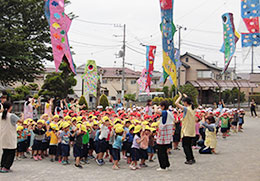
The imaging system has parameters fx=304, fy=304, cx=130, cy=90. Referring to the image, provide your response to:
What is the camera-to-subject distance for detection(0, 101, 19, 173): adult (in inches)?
281

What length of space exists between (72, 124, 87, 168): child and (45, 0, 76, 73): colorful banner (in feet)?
10.6

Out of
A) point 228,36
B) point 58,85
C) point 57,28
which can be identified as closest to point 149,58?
point 58,85

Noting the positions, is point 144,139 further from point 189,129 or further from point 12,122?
point 12,122

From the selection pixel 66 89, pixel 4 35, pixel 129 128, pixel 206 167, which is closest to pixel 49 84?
pixel 66 89

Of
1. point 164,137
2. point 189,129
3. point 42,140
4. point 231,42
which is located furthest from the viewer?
point 231,42

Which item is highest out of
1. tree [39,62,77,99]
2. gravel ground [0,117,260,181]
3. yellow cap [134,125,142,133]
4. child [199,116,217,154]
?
tree [39,62,77,99]

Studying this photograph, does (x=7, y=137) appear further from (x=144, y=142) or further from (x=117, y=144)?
(x=144, y=142)

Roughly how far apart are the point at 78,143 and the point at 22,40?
12375mm

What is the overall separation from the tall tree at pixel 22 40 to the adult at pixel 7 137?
1063 centimetres

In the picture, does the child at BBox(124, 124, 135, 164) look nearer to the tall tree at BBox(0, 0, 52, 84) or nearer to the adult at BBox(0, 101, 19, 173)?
the adult at BBox(0, 101, 19, 173)

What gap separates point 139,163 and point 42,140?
2.95 metres

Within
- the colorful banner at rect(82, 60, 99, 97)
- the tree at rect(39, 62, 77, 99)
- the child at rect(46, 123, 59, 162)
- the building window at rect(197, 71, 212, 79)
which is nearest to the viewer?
the child at rect(46, 123, 59, 162)

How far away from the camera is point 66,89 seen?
2288 centimetres

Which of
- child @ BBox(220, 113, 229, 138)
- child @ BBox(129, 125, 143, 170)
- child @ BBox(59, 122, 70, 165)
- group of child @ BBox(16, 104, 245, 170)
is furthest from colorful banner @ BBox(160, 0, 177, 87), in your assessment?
child @ BBox(59, 122, 70, 165)
